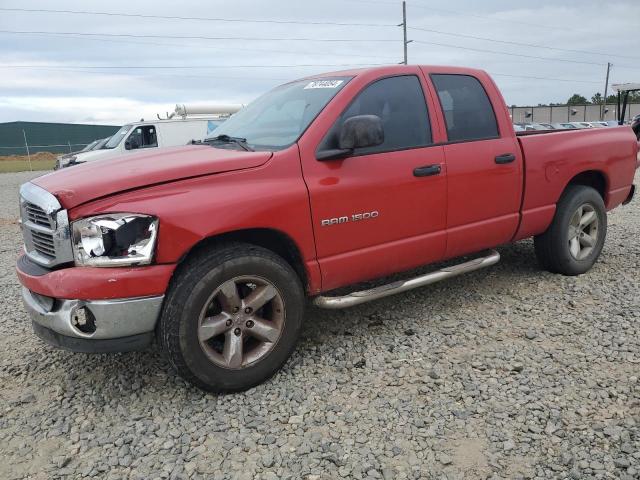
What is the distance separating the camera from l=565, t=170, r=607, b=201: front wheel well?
4886 mm

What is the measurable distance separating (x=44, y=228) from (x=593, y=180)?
478cm

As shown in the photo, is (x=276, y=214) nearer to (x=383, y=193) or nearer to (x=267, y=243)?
(x=267, y=243)

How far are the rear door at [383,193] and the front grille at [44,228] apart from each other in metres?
1.40

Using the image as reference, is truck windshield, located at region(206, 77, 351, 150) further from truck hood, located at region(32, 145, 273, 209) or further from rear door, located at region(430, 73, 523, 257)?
rear door, located at region(430, 73, 523, 257)

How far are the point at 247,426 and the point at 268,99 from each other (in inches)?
102

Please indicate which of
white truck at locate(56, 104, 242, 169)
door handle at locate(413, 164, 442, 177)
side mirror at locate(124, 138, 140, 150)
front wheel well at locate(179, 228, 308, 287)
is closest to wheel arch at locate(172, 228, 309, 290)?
front wheel well at locate(179, 228, 308, 287)

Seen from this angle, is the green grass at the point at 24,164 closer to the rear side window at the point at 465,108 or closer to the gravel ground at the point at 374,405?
the gravel ground at the point at 374,405

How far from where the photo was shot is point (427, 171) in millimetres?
3658

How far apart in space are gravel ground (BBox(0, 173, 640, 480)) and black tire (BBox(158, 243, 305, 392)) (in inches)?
5.3

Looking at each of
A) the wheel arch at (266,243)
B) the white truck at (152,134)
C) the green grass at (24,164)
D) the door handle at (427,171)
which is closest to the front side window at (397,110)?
the door handle at (427,171)

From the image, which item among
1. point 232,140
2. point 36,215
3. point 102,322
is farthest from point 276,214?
point 36,215

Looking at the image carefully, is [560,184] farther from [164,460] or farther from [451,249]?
[164,460]

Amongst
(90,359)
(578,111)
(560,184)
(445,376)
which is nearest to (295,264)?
(445,376)

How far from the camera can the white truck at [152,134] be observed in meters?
15.7
